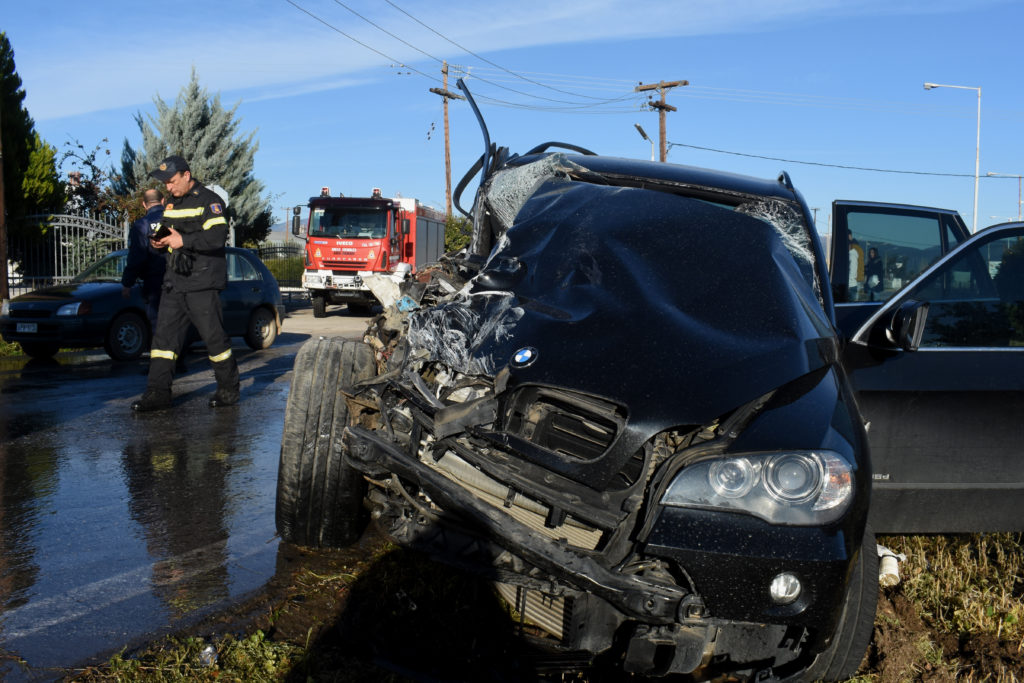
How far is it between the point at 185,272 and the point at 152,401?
1119 millimetres

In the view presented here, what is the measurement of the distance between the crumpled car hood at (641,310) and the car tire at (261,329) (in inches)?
Result: 362

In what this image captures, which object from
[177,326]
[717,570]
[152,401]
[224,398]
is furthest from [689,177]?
[152,401]

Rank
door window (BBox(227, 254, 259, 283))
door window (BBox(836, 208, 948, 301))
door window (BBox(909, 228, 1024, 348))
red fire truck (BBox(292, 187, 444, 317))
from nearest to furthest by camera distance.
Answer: door window (BBox(909, 228, 1024, 348)) < door window (BBox(836, 208, 948, 301)) < door window (BBox(227, 254, 259, 283)) < red fire truck (BBox(292, 187, 444, 317))

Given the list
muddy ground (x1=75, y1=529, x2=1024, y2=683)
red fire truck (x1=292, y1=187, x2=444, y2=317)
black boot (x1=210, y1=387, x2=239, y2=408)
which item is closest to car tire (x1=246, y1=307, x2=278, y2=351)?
black boot (x1=210, y1=387, x2=239, y2=408)

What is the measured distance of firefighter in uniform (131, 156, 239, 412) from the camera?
7.21m

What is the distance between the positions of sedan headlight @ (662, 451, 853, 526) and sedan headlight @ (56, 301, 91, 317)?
9871 mm

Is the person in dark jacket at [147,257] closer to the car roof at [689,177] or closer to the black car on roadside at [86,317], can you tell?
the black car on roadside at [86,317]

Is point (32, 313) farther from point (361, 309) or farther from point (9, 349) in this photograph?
point (361, 309)

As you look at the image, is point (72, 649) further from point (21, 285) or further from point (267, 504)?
point (21, 285)

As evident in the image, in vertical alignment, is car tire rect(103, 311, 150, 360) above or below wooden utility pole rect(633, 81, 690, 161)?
below

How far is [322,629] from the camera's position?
328 centimetres

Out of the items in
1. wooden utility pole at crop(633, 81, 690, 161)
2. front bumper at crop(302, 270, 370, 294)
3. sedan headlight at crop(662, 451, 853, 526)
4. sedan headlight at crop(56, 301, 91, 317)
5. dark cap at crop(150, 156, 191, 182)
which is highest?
wooden utility pole at crop(633, 81, 690, 161)

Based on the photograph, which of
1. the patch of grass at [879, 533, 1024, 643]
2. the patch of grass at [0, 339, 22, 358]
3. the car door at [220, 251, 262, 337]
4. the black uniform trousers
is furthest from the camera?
the car door at [220, 251, 262, 337]

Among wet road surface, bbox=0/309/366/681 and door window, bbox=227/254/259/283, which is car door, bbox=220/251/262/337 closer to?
door window, bbox=227/254/259/283
